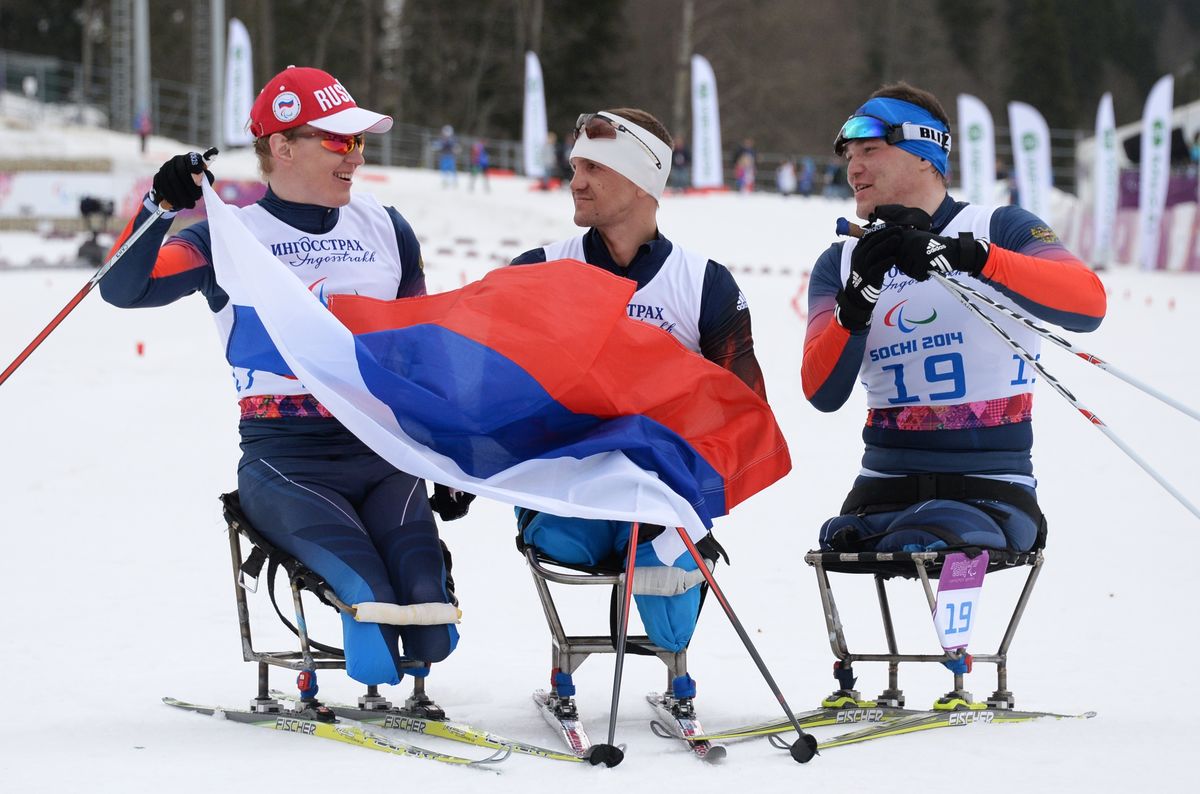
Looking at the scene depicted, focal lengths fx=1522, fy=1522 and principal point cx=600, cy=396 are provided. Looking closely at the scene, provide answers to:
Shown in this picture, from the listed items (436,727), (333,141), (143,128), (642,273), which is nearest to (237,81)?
Answer: (143,128)

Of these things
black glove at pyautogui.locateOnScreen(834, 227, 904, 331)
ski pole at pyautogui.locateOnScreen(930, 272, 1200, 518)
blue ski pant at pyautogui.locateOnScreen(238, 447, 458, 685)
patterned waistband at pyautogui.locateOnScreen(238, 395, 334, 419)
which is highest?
black glove at pyautogui.locateOnScreen(834, 227, 904, 331)

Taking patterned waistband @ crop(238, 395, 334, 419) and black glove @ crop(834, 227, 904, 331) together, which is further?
patterned waistband @ crop(238, 395, 334, 419)

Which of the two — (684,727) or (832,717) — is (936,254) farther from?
(684,727)

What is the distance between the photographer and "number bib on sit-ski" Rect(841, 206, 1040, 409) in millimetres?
4414

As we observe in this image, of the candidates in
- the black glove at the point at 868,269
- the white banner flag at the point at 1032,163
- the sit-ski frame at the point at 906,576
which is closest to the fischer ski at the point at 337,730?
the sit-ski frame at the point at 906,576

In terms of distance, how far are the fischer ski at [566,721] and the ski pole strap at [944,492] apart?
1.06 meters

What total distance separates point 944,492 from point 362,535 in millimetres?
1664

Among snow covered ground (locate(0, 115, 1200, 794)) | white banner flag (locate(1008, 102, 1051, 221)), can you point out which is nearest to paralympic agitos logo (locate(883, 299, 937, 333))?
snow covered ground (locate(0, 115, 1200, 794))

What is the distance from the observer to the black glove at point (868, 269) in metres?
4.03

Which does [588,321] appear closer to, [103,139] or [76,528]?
[76,528]

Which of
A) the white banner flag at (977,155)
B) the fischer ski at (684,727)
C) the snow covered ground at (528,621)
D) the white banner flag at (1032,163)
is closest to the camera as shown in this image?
the snow covered ground at (528,621)

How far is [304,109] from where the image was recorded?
4422 millimetres

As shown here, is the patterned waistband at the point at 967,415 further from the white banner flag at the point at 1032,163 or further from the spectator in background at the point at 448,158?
the spectator in background at the point at 448,158

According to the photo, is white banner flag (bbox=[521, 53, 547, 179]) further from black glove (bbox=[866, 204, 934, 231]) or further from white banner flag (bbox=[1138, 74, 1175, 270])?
black glove (bbox=[866, 204, 934, 231])
